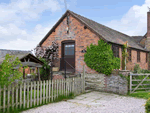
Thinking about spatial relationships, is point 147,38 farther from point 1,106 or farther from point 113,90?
point 1,106

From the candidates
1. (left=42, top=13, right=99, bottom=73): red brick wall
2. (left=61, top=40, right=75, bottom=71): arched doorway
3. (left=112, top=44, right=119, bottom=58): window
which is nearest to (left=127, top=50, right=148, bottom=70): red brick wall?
(left=112, top=44, right=119, bottom=58): window

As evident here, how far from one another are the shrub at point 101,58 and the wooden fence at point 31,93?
2517 mm

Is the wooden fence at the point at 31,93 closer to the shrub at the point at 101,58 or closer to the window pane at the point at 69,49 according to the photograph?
the shrub at the point at 101,58

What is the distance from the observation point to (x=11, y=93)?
6.60 meters

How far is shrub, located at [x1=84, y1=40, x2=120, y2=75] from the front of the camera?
1147 centimetres

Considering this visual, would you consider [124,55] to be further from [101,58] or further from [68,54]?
[68,54]

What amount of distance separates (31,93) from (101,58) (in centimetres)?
626

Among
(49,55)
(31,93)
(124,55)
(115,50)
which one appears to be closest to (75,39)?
(49,55)

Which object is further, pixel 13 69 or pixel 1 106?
pixel 13 69

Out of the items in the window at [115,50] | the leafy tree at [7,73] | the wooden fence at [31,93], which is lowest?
the wooden fence at [31,93]

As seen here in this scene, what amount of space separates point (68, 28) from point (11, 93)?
8816 mm

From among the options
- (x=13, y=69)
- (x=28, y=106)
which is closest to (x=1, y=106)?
(x=28, y=106)

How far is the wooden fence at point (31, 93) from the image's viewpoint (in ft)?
20.8

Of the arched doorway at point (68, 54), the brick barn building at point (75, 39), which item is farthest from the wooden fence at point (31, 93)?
the arched doorway at point (68, 54)
